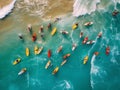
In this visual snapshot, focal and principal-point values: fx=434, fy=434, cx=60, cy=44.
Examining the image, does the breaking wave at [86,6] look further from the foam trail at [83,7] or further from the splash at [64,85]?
the splash at [64,85]

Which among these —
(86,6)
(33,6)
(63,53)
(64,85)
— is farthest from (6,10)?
(64,85)

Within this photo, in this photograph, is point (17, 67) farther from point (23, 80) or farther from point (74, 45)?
point (74, 45)

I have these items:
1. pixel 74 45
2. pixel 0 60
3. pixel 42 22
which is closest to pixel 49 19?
pixel 42 22

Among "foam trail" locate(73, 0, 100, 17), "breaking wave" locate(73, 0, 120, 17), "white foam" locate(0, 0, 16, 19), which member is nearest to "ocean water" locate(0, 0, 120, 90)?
"breaking wave" locate(73, 0, 120, 17)

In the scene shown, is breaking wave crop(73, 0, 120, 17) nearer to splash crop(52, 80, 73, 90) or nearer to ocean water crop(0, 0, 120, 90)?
ocean water crop(0, 0, 120, 90)

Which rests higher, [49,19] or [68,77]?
[49,19]

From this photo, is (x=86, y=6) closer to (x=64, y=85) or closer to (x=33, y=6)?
(x=33, y=6)

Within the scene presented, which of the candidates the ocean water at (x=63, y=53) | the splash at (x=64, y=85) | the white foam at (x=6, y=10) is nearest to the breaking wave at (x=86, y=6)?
the ocean water at (x=63, y=53)
